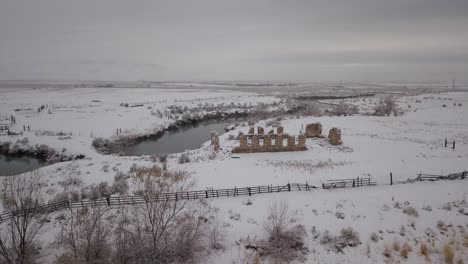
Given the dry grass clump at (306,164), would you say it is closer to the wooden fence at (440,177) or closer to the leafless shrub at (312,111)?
the wooden fence at (440,177)

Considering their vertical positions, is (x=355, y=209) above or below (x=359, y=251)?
above

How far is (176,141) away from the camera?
113ft

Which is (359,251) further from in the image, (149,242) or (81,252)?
(81,252)

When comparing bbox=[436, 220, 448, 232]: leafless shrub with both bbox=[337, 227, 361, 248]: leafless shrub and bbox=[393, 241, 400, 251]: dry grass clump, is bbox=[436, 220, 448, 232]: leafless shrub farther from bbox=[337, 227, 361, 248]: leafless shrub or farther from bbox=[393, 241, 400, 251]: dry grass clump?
bbox=[337, 227, 361, 248]: leafless shrub

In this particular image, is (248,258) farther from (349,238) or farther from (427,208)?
(427,208)

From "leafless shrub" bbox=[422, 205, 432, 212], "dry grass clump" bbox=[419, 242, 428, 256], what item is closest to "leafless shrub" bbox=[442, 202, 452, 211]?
"leafless shrub" bbox=[422, 205, 432, 212]

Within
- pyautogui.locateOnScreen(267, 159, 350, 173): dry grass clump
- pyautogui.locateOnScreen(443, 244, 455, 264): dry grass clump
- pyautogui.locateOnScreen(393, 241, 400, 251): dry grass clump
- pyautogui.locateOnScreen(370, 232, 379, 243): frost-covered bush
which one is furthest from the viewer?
pyautogui.locateOnScreen(267, 159, 350, 173): dry grass clump

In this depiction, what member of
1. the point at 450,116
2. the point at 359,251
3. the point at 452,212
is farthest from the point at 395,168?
the point at 450,116

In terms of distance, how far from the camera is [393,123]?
3884cm

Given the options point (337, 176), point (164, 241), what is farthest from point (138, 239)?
point (337, 176)

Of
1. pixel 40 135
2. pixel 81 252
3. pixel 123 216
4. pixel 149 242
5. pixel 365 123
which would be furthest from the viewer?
pixel 365 123

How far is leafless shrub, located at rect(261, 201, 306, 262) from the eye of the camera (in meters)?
12.4

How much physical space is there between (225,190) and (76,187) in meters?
9.97

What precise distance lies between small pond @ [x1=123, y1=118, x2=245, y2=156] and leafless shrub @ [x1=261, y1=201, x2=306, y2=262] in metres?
18.2
